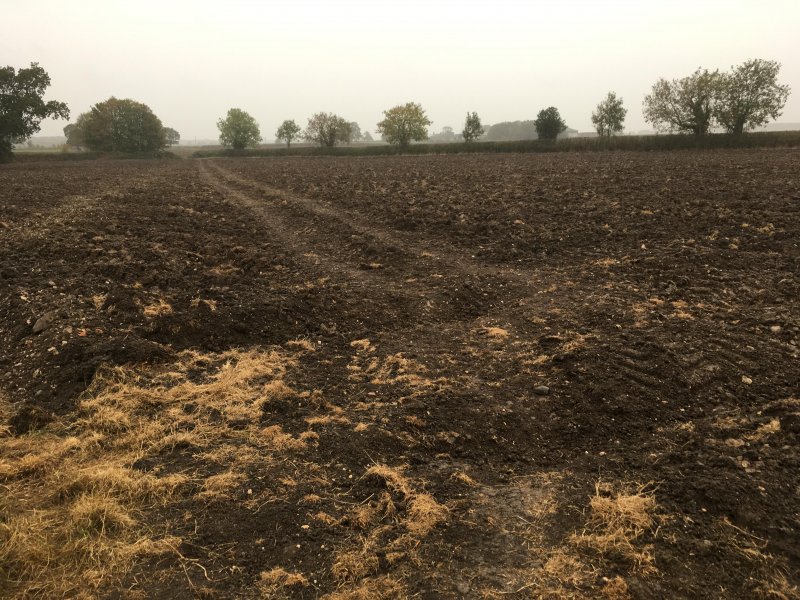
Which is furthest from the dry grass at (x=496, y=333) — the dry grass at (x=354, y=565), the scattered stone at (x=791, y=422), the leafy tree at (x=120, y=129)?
the leafy tree at (x=120, y=129)

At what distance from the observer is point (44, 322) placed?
734cm

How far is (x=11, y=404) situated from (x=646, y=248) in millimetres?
13109

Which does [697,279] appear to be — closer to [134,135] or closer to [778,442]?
[778,442]

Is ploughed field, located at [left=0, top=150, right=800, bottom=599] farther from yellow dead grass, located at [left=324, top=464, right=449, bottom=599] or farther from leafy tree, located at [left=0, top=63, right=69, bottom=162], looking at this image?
leafy tree, located at [left=0, top=63, right=69, bottom=162]

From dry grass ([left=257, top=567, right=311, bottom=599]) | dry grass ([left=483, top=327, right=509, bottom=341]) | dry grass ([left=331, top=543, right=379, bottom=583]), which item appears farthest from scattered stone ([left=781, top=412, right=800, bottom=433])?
dry grass ([left=257, top=567, right=311, bottom=599])

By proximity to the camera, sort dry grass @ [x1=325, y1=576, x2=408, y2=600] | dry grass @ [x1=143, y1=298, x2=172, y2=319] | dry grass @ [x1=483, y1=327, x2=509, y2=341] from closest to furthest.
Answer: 1. dry grass @ [x1=325, y1=576, x2=408, y2=600]
2. dry grass @ [x1=483, y1=327, x2=509, y2=341]
3. dry grass @ [x1=143, y1=298, x2=172, y2=319]

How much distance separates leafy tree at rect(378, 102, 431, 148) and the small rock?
83765mm

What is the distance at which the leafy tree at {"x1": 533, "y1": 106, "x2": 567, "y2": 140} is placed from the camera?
64.5m

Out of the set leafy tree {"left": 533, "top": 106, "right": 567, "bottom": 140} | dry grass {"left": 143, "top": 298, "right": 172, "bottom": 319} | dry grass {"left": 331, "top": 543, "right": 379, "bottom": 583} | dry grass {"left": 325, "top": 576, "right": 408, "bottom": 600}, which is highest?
leafy tree {"left": 533, "top": 106, "right": 567, "bottom": 140}

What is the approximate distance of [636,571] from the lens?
3.50m

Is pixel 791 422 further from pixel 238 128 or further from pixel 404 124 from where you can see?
pixel 238 128

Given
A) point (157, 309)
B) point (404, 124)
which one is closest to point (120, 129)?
point (404, 124)

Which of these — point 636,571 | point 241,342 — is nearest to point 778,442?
point 636,571

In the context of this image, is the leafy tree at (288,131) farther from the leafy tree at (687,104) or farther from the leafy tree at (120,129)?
the leafy tree at (687,104)
